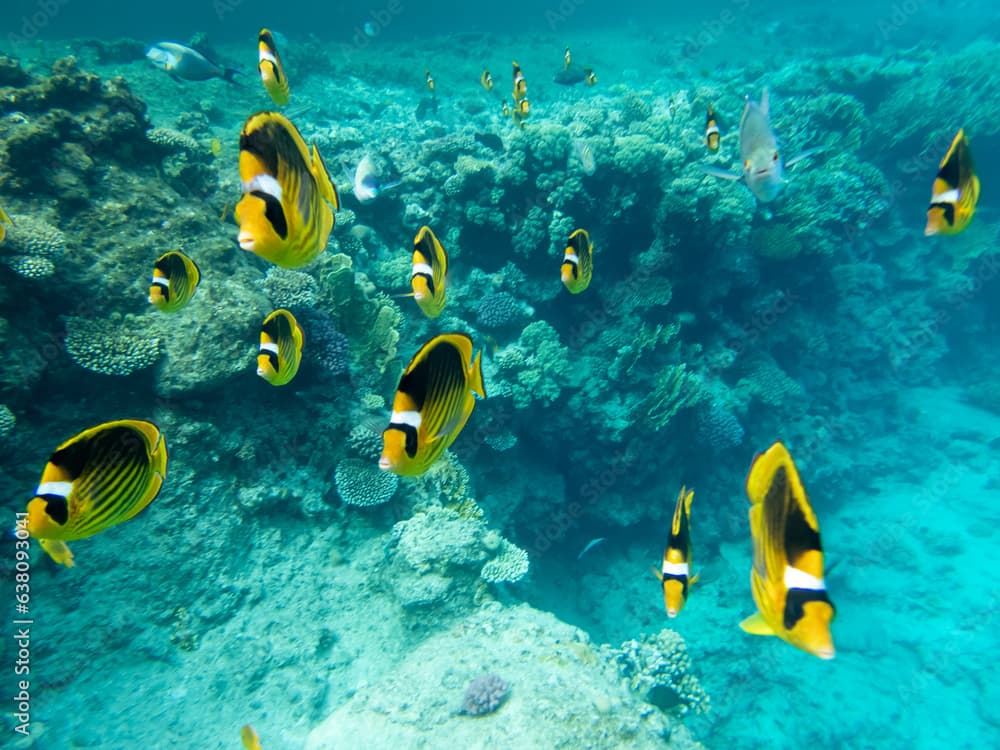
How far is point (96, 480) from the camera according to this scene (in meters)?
1.73

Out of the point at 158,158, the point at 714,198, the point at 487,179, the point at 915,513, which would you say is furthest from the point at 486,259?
the point at 915,513

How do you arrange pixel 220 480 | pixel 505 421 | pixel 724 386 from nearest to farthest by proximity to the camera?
pixel 220 480
pixel 505 421
pixel 724 386

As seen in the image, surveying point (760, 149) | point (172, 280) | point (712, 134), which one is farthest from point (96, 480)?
point (712, 134)

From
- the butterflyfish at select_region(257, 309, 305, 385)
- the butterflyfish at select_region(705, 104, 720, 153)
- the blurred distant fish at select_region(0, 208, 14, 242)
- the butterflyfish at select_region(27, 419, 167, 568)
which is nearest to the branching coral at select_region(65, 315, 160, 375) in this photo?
the blurred distant fish at select_region(0, 208, 14, 242)

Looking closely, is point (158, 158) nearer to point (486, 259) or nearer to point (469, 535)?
point (486, 259)

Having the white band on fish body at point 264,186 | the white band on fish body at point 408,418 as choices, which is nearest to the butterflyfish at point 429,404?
the white band on fish body at point 408,418

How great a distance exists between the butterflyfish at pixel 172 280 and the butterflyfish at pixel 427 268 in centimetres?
192

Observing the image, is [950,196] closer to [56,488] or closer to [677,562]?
[677,562]

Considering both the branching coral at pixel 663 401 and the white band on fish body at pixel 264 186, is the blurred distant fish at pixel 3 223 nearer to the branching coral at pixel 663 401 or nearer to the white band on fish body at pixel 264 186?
the white band on fish body at pixel 264 186

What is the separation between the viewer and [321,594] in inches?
201

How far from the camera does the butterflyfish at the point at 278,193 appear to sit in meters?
1.21

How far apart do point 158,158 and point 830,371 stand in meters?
14.3

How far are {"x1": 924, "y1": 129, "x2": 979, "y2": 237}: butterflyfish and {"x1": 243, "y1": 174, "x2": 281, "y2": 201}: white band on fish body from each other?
2737 millimetres

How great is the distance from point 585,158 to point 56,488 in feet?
24.7
